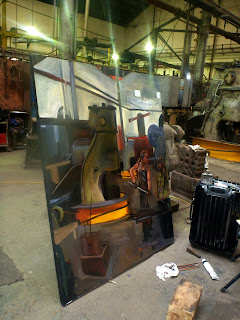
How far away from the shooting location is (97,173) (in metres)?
2.24

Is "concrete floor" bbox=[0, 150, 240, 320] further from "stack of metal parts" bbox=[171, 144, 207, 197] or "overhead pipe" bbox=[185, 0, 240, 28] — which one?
"overhead pipe" bbox=[185, 0, 240, 28]

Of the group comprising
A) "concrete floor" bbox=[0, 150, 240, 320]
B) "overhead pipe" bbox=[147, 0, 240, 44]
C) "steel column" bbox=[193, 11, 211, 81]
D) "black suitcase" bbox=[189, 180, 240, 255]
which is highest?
"overhead pipe" bbox=[147, 0, 240, 44]

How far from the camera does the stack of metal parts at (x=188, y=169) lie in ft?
13.2

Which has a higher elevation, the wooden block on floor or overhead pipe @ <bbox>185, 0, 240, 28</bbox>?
overhead pipe @ <bbox>185, 0, 240, 28</bbox>

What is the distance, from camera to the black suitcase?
8.32 feet

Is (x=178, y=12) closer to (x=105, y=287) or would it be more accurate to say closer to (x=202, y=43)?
(x=202, y=43)

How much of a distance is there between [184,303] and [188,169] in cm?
269

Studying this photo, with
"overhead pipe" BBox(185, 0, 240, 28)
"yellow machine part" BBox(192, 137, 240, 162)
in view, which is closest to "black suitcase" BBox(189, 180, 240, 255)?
"yellow machine part" BBox(192, 137, 240, 162)

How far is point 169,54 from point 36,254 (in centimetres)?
1725

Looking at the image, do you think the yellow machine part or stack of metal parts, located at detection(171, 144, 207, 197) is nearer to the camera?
stack of metal parts, located at detection(171, 144, 207, 197)

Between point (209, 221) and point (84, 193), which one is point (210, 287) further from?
point (84, 193)

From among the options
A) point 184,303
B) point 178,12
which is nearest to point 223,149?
point 184,303

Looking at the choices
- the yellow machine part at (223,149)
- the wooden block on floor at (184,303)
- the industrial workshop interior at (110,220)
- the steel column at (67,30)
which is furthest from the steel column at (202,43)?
the wooden block on floor at (184,303)

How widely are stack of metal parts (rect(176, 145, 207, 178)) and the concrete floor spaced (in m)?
1.13
